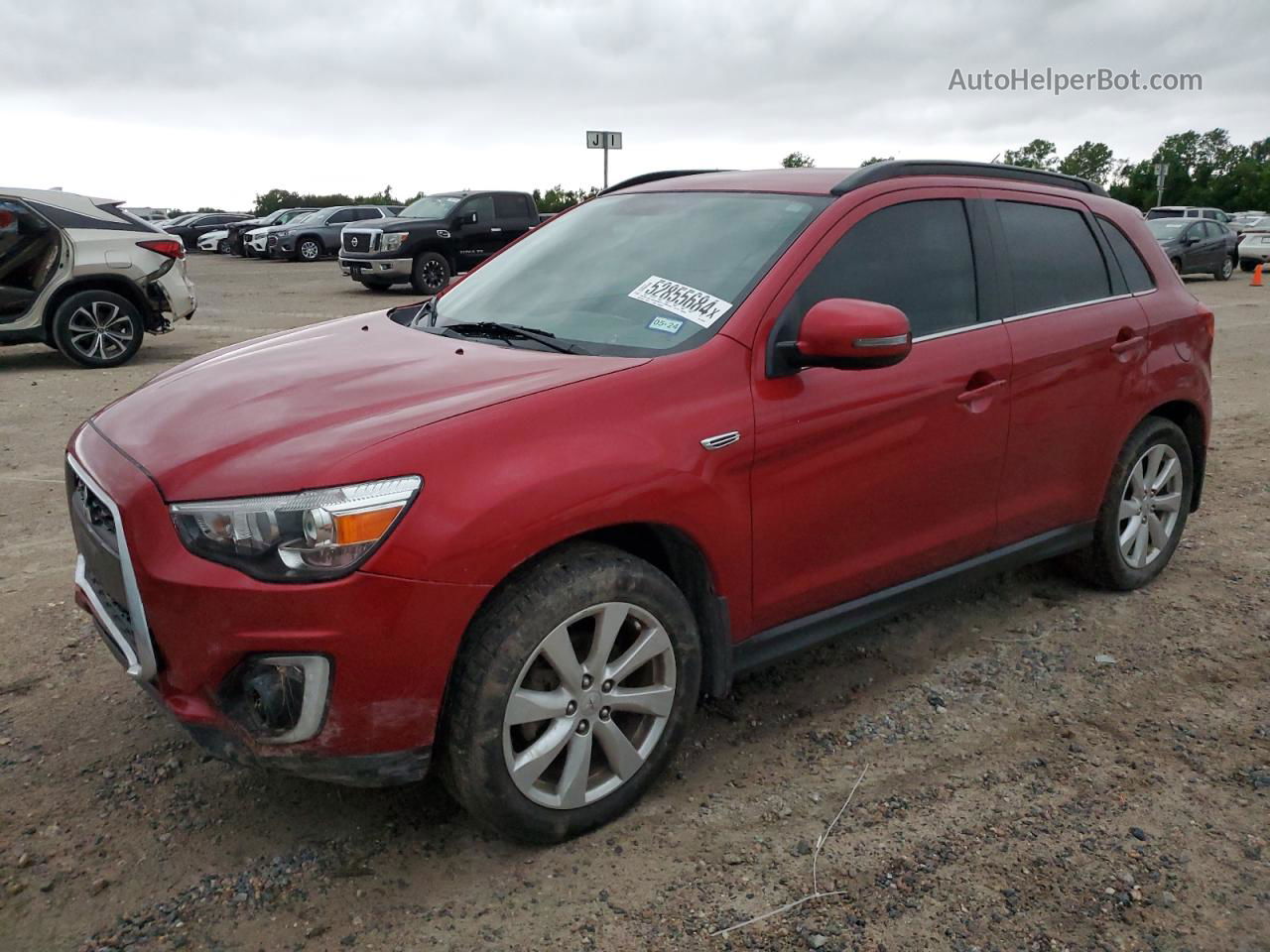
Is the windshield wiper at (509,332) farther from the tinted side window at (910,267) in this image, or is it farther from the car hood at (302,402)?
the tinted side window at (910,267)

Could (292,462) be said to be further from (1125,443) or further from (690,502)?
(1125,443)

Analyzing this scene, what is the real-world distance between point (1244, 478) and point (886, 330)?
4.54 m

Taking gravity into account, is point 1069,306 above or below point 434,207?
below

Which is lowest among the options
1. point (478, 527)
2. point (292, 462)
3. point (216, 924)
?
point (216, 924)

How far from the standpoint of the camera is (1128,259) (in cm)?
432

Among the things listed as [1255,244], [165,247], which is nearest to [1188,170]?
[1255,244]

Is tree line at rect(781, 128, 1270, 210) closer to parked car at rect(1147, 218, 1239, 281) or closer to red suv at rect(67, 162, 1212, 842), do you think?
parked car at rect(1147, 218, 1239, 281)

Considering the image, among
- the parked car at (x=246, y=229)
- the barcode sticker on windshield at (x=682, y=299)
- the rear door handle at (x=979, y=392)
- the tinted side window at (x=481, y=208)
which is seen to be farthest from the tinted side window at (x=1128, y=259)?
the parked car at (x=246, y=229)

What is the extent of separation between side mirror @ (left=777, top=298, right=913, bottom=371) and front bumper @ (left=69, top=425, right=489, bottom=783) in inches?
45.4

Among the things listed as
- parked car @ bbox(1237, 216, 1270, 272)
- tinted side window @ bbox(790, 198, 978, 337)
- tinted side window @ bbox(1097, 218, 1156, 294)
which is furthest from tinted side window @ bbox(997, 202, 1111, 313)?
parked car @ bbox(1237, 216, 1270, 272)

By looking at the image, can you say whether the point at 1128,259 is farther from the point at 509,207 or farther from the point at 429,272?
the point at 509,207

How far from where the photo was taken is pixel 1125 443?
13.9ft

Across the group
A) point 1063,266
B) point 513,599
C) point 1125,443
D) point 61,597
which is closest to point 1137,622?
point 1125,443

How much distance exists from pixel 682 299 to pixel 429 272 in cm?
1606
